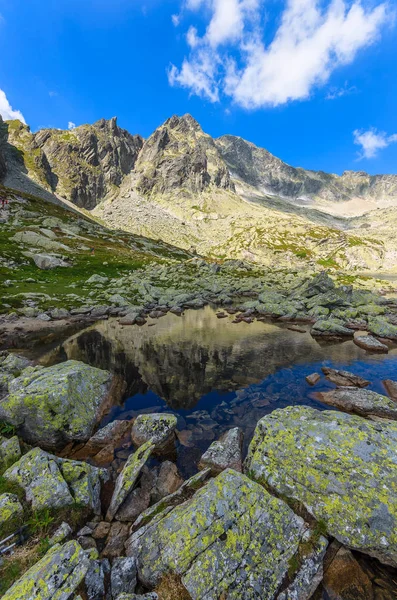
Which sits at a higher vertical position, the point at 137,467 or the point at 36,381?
the point at 36,381

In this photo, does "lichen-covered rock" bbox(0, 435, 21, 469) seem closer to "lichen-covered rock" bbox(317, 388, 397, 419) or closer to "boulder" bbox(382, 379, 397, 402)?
"lichen-covered rock" bbox(317, 388, 397, 419)

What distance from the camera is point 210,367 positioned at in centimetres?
2128

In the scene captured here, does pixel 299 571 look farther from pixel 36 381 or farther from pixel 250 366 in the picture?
pixel 250 366

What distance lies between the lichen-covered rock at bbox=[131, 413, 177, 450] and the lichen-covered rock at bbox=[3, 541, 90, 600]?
5.35 metres

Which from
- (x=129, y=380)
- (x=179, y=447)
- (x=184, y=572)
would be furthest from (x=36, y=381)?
(x=184, y=572)

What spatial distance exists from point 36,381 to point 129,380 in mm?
6666

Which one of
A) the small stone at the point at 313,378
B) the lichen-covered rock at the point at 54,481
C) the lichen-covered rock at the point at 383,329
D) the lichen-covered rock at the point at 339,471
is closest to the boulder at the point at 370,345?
the lichen-covered rock at the point at 383,329

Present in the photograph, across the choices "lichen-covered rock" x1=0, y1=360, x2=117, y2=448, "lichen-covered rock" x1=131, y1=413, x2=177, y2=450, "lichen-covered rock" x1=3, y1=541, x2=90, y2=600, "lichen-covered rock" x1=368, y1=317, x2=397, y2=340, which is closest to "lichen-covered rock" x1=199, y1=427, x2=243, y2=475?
"lichen-covered rock" x1=131, y1=413, x2=177, y2=450

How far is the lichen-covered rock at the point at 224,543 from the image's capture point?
19.4 feet

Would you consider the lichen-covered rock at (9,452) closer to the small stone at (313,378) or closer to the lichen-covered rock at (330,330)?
the small stone at (313,378)

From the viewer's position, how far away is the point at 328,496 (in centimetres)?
769

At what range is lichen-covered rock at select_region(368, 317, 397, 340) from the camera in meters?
28.8

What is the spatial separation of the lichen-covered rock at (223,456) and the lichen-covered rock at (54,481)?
412 cm

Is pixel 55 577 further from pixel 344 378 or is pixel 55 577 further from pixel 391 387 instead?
pixel 391 387
